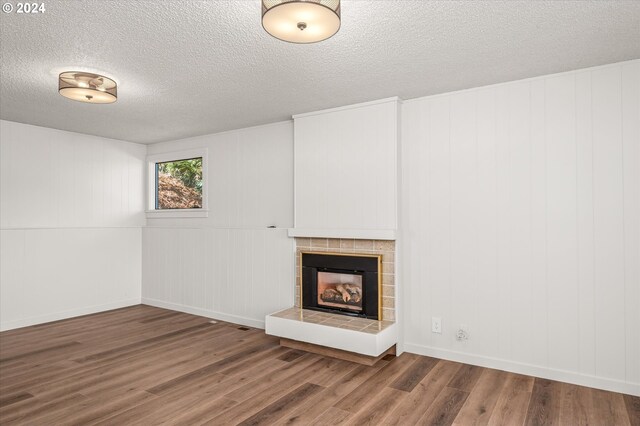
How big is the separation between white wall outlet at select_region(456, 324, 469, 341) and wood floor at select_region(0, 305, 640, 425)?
0.25 meters

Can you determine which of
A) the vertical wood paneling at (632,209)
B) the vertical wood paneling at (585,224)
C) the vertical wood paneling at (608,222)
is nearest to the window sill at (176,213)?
the vertical wood paneling at (585,224)

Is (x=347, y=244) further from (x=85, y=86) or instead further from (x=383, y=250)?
(x=85, y=86)

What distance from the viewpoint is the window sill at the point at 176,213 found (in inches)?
219

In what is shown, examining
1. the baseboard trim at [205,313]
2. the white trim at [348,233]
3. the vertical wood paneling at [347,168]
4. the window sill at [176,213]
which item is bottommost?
the baseboard trim at [205,313]

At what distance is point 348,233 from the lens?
3.95m

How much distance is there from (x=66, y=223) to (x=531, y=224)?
5.56 metres

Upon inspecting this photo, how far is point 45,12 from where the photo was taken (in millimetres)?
2197

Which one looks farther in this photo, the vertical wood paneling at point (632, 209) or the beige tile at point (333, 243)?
the beige tile at point (333, 243)

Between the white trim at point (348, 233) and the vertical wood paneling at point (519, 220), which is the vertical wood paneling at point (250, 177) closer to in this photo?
the white trim at point (348, 233)

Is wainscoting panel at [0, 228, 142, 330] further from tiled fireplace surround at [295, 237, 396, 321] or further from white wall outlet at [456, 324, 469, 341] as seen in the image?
white wall outlet at [456, 324, 469, 341]

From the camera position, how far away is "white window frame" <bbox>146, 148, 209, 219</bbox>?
217 inches

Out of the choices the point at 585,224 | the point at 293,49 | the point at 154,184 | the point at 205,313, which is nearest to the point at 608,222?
the point at 585,224

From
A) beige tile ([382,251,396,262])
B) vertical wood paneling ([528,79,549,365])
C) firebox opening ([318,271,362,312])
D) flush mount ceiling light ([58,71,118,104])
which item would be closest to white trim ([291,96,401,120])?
vertical wood paneling ([528,79,549,365])

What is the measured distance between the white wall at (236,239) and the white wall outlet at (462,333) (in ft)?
6.13
